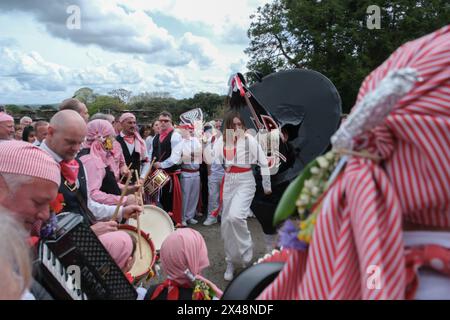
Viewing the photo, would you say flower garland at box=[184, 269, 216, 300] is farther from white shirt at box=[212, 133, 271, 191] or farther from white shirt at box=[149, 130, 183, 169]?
white shirt at box=[149, 130, 183, 169]

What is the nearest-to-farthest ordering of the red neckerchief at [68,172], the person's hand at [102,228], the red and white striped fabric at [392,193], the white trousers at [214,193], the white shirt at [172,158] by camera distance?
the red and white striped fabric at [392,193]
the person's hand at [102,228]
the red neckerchief at [68,172]
the white shirt at [172,158]
the white trousers at [214,193]

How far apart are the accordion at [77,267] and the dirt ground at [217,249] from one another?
9.04ft

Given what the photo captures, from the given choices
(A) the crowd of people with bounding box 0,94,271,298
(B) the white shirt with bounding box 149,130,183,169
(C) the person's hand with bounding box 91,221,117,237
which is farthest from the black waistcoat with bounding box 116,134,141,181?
(C) the person's hand with bounding box 91,221,117,237

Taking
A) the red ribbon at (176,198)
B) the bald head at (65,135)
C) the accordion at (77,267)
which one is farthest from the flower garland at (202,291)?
the red ribbon at (176,198)

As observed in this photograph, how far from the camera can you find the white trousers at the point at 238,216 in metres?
4.53

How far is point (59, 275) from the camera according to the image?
4.46 ft

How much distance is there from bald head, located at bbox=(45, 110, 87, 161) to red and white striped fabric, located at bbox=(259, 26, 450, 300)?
2.20 m

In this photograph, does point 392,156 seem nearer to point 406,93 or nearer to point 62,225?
point 406,93

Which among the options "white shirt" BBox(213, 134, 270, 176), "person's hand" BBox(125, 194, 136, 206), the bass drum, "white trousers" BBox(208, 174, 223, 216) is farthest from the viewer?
"white trousers" BBox(208, 174, 223, 216)

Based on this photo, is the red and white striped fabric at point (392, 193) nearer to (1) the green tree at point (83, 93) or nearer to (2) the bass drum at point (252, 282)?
(2) the bass drum at point (252, 282)

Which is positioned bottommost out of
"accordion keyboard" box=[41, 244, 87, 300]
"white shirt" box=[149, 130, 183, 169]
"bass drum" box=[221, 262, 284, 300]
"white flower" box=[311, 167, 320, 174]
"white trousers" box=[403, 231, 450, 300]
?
"white shirt" box=[149, 130, 183, 169]

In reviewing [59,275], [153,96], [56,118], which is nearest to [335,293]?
[59,275]

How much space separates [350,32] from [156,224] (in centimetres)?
1770

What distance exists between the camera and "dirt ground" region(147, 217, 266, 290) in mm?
4508
